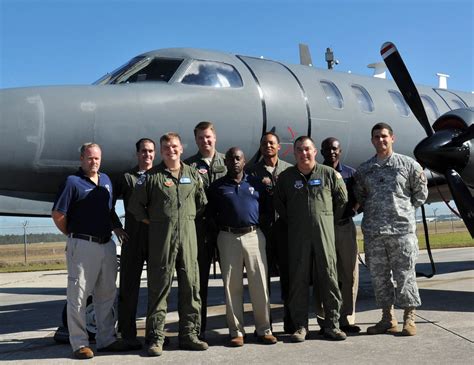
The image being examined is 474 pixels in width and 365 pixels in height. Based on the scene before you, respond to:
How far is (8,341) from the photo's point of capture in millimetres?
6668

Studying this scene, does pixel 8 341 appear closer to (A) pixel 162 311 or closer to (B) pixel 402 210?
(A) pixel 162 311

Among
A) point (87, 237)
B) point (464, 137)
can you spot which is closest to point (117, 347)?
point (87, 237)

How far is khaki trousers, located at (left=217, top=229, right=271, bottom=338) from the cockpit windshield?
3.09m

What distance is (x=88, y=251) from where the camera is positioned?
5.59m

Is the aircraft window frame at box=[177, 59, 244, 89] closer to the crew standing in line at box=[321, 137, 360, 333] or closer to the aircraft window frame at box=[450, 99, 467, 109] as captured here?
the crew standing in line at box=[321, 137, 360, 333]

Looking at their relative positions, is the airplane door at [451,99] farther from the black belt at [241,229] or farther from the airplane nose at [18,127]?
the airplane nose at [18,127]

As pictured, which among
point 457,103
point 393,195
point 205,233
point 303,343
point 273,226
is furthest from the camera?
point 457,103

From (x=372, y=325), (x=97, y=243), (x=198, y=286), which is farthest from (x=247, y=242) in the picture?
(x=372, y=325)

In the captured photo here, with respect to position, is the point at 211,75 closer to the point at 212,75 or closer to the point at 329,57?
the point at 212,75

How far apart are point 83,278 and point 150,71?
3670 mm

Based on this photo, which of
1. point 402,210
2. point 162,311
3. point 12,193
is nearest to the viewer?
point 162,311

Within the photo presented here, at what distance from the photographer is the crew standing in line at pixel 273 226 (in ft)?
20.7

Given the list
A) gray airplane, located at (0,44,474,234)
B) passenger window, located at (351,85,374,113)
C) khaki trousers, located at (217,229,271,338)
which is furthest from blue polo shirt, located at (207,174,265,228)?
passenger window, located at (351,85,374,113)

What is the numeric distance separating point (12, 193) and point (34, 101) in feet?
3.76
